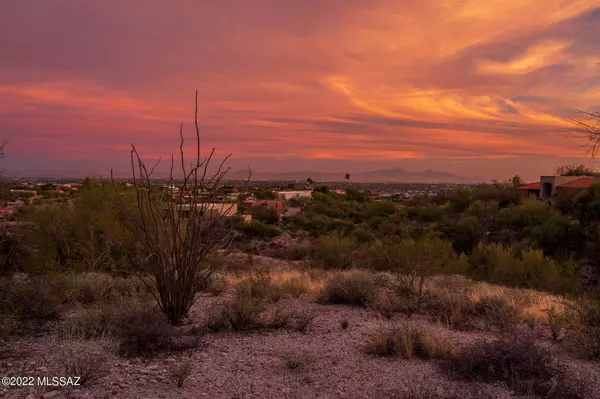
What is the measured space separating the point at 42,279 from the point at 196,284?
9.79 ft

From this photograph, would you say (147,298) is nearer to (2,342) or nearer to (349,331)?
(2,342)

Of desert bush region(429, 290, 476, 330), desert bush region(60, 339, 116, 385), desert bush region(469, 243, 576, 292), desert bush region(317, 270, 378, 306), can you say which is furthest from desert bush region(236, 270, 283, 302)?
desert bush region(469, 243, 576, 292)

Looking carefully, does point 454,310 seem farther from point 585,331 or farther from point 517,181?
point 517,181

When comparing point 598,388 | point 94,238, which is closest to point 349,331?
point 598,388

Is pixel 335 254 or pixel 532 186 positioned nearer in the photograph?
pixel 335 254

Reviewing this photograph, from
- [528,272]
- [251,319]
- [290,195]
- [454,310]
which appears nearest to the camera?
[251,319]

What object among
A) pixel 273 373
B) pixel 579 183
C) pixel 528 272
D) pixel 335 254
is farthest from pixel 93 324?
pixel 579 183

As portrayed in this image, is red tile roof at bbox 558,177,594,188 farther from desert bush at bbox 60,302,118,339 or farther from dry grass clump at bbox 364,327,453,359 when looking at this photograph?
desert bush at bbox 60,302,118,339

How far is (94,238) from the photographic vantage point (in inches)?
548

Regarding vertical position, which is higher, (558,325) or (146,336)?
(146,336)

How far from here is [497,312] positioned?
9.49 metres

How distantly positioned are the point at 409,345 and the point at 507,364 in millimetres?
1303

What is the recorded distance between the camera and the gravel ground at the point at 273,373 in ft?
18.8

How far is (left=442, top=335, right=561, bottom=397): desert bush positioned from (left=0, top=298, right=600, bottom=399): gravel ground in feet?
0.93
